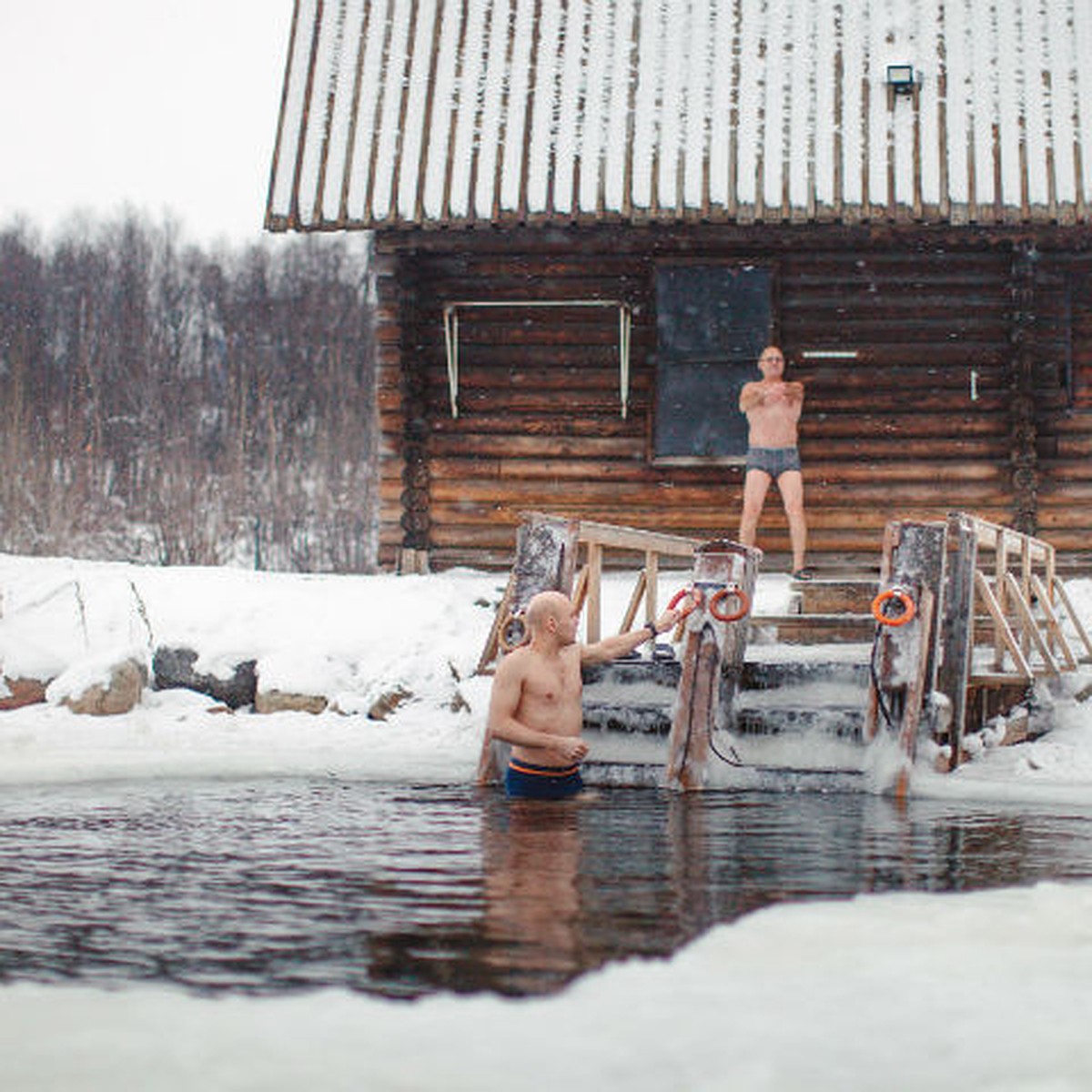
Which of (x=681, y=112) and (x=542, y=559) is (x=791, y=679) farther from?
(x=681, y=112)

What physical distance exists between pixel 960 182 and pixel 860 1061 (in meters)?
11.0

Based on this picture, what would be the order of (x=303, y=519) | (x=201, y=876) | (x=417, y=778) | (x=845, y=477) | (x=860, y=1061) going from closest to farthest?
(x=860, y=1061), (x=201, y=876), (x=417, y=778), (x=845, y=477), (x=303, y=519)

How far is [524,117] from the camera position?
48.1 ft

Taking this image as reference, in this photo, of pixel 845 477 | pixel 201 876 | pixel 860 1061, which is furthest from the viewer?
pixel 845 477

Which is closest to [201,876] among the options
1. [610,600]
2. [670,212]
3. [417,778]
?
[417,778]

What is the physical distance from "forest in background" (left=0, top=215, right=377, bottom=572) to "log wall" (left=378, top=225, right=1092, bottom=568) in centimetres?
2242

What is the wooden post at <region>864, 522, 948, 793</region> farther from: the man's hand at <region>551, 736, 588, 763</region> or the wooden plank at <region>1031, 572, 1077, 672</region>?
the wooden plank at <region>1031, 572, 1077, 672</region>

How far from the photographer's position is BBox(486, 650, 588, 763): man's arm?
859 centimetres

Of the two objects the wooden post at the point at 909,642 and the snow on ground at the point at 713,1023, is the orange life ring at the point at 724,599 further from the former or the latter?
the snow on ground at the point at 713,1023

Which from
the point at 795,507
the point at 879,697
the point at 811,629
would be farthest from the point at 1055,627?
the point at 879,697

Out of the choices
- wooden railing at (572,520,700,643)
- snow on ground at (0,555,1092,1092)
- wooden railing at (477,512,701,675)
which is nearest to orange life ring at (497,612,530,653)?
wooden railing at (477,512,701,675)

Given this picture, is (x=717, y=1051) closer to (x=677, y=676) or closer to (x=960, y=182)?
(x=677, y=676)

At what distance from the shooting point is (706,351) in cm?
1474

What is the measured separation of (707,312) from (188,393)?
4331cm
